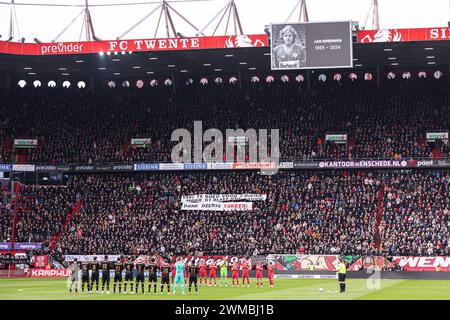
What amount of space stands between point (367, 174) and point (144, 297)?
1322 inches

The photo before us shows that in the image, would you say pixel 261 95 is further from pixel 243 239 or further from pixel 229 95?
pixel 243 239

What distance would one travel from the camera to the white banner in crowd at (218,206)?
63.2 metres

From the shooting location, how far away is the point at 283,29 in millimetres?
53969

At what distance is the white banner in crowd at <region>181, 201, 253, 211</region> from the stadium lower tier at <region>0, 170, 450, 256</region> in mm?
98

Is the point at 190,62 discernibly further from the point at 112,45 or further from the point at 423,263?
the point at 423,263

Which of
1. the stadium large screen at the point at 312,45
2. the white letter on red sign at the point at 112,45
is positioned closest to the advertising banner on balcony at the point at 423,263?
the stadium large screen at the point at 312,45

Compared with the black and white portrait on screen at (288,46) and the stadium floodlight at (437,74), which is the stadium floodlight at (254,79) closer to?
the stadium floodlight at (437,74)

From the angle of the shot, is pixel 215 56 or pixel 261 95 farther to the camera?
pixel 261 95

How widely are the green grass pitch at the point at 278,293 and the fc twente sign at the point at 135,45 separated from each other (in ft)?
62.5

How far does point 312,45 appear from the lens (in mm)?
53719

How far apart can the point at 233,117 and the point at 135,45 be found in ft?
45.3

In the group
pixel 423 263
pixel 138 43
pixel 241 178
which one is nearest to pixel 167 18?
pixel 138 43

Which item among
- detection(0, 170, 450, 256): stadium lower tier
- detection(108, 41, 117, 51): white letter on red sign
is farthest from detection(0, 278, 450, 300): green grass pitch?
detection(108, 41, 117, 51): white letter on red sign
